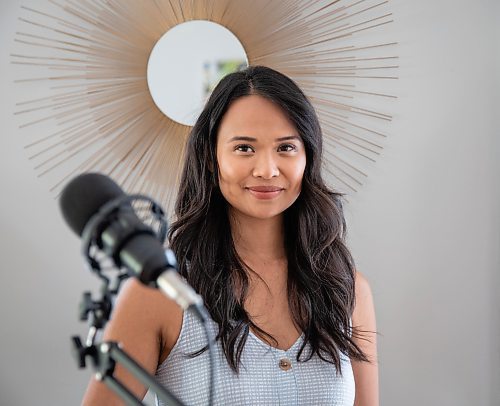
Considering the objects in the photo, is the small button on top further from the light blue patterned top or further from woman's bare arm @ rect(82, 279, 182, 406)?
woman's bare arm @ rect(82, 279, 182, 406)

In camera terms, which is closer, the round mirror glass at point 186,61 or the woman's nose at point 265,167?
the woman's nose at point 265,167

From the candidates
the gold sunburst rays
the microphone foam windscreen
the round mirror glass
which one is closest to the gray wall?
the gold sunburst rays

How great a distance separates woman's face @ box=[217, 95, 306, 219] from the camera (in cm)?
130

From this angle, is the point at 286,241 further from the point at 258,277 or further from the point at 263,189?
the point at 263,189

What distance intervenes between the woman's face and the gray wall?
70cm

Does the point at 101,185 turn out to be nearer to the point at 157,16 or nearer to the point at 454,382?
the point at 157,16

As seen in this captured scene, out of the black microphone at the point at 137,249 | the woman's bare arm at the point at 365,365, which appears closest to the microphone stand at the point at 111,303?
the black microphone at the point at 137,249

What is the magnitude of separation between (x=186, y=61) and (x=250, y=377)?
991 mm

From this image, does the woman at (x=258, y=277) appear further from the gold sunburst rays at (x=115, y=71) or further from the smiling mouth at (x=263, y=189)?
the gold sunburst rays at (x=115, y=71)

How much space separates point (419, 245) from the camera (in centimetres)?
201

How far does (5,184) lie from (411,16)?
4.21ft

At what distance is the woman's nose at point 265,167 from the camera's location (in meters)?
1.28

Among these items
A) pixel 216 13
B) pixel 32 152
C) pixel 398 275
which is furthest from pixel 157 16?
pixel 398 275

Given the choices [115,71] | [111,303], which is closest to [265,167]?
[111,303]
